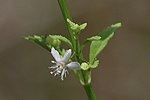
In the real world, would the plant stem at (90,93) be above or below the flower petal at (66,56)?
below

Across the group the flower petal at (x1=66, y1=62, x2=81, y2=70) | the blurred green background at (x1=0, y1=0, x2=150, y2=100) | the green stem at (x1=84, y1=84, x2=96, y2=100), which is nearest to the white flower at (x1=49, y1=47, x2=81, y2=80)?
the flower petal at (x1=66, y1=62, x2=81, y2=70)

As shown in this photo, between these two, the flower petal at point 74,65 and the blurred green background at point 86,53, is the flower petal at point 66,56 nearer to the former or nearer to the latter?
the flower petal at point 74,65

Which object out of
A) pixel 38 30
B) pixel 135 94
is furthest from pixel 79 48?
pixel 38 30

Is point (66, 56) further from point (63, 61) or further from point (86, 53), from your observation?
point (86, 53)

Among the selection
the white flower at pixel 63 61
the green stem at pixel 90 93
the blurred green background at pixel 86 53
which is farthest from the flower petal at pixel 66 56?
the blurred green background at pixel 86 53

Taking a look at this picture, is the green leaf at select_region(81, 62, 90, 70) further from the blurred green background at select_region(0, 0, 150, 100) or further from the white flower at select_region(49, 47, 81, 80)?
the blurred green background at select_region(0, 0, 150, 100)

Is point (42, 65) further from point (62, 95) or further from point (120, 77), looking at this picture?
point (120, 77)

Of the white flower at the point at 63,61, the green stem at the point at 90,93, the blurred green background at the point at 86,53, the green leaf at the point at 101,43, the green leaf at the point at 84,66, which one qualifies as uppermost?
the blurred green background at the point at 86,53

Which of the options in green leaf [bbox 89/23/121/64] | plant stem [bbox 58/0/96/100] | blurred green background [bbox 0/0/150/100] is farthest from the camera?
blurred green background [bbox 0/0/150/100]
